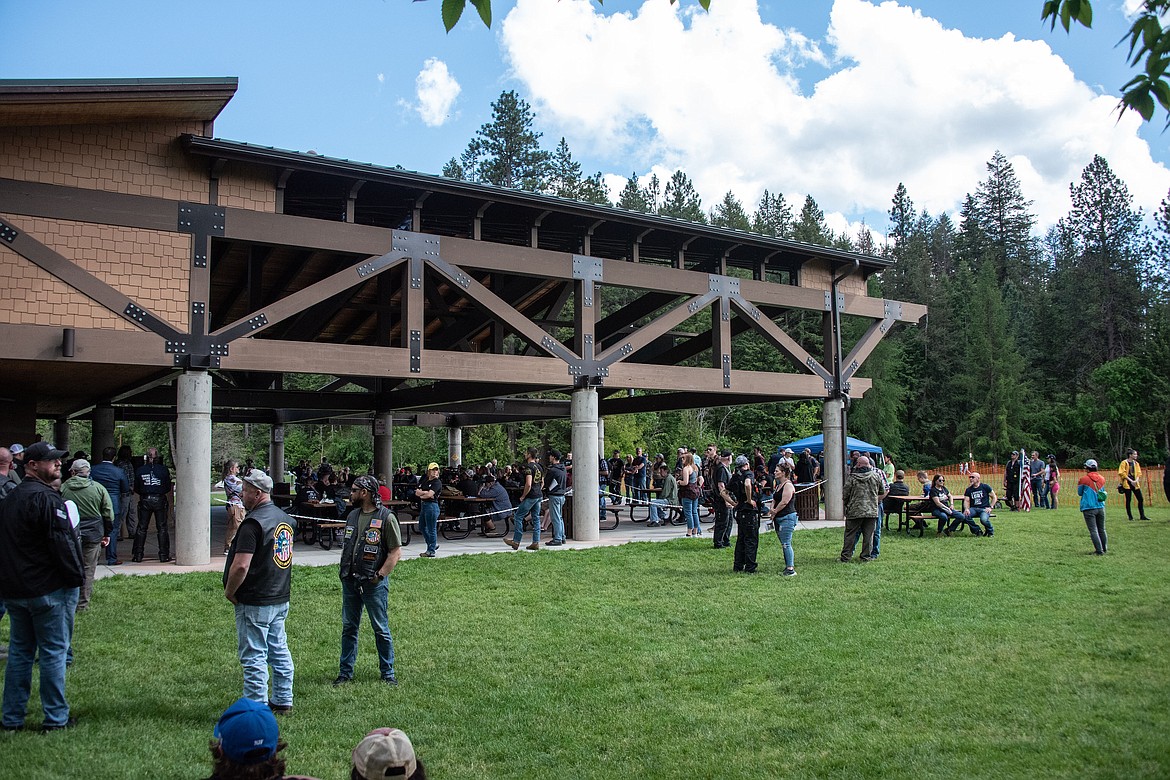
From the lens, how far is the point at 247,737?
2656mm

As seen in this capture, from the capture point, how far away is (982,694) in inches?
232

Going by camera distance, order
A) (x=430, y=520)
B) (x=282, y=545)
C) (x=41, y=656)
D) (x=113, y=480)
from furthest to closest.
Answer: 1. (x=430, y=520)
2. (x=113, y=480)
3. (x=282, y=545)
4. (x=41, y=656)

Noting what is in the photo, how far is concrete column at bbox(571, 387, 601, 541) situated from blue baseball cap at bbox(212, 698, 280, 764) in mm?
12784

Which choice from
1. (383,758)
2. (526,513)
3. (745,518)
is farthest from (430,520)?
(383,758)

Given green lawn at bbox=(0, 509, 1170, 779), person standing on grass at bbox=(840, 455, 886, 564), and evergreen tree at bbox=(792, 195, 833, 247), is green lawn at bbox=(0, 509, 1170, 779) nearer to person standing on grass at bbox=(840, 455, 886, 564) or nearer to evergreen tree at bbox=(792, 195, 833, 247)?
person standing on grass at bbox=(840, 455, 886, 564)

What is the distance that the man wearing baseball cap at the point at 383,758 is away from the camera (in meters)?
2.51

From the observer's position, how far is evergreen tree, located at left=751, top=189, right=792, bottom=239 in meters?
57.7

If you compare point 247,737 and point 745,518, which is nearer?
point 247,737

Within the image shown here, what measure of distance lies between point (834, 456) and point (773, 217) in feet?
142

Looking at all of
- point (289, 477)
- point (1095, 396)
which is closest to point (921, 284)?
point (1095, 396)

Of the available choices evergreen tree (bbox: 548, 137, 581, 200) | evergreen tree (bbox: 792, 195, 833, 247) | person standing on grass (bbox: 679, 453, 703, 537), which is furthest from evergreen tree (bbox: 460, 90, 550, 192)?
person standing on grass (bbox: 679, 453, 703, 537)

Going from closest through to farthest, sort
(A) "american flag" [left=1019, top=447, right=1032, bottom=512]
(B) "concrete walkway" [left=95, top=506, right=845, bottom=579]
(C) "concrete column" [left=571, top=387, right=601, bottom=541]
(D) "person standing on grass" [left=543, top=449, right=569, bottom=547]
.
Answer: (B) "concrete walkway" [left=95, top=506, right=845, bottom=579]
(D) "person standing on grass" [left=543, top=449, right=569, bottom=547]
(C) "concrete column" [left=571, top=387, right=601, bottom=541]
(A) "american flag" [left=1019, top=447, right=1032, bottom=512]

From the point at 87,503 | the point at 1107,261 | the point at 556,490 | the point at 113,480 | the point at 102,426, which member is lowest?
the point at 556,490

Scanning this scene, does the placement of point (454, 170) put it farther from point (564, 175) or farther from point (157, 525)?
point (157, 525)
